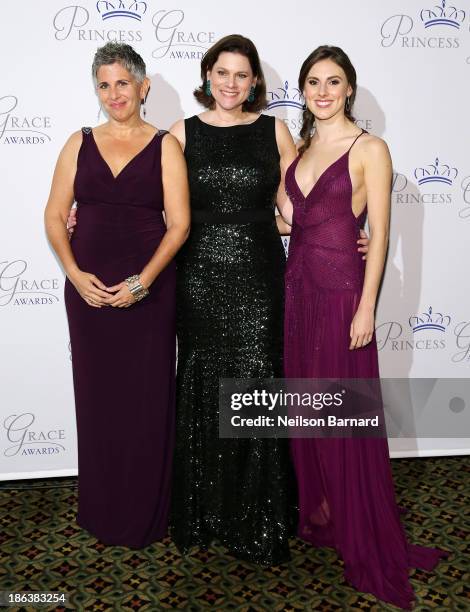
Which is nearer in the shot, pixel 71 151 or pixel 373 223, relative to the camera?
pixel 373 223

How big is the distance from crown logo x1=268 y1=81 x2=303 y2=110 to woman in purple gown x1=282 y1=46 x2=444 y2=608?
603 millimetres

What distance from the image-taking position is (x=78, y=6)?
330 cm

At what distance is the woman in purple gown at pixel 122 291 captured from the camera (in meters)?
2.82

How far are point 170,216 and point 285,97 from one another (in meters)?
1.05

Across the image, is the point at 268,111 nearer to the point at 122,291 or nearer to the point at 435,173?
the point at 435,173

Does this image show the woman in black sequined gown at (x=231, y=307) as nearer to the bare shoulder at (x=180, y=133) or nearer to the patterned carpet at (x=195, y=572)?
the bare shoulder at (x=180, y=133)

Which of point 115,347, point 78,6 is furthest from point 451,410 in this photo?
point 78,6

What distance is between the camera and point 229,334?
2.96 meters

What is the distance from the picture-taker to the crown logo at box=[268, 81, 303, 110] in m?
3.47

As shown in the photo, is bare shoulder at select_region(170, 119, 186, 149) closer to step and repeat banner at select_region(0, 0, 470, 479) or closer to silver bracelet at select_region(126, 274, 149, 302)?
step and repeat banner at select_region(0, 0, 470, 479)

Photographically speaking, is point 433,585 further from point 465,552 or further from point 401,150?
point 401,150

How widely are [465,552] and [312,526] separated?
2.11 feet

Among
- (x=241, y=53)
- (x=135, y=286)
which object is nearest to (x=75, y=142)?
(x=135, y=286)

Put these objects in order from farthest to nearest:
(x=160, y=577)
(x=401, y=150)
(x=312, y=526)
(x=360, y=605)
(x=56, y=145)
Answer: (x=401, y=150) → (x=56, y=145) → (x=312, y=526) → (x=160, y=577) → (x=360, y=605)
